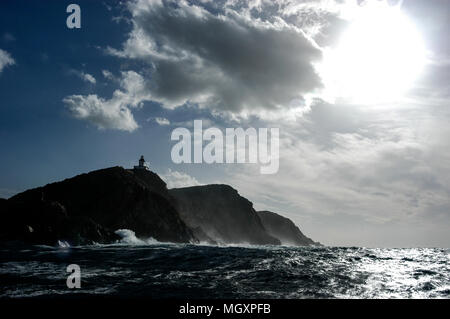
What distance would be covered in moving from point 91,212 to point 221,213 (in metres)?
72.2

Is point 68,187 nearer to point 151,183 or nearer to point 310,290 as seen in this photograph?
point 151,183

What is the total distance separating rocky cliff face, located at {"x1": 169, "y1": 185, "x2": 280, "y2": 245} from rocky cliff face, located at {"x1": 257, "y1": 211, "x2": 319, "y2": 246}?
A: 1294 inches

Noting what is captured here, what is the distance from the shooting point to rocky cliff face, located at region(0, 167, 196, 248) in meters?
49.7

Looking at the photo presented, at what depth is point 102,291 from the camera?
47.4 ft

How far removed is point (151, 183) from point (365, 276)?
8043 cm

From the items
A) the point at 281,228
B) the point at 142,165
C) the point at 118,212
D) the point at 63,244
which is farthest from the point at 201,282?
the point at 281,228

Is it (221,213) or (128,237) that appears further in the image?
(221,213)

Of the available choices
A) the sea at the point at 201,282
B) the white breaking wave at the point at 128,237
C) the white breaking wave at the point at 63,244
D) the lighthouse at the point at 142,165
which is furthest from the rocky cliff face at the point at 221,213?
the sea at the point at 201,282

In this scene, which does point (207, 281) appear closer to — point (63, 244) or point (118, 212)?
point (63, 244)

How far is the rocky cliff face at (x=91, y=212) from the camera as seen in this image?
49719 mm

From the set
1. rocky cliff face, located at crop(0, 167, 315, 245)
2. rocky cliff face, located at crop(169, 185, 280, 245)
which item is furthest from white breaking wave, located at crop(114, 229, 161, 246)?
rocky cliff face, located at crop(169, 185, 280, 245)

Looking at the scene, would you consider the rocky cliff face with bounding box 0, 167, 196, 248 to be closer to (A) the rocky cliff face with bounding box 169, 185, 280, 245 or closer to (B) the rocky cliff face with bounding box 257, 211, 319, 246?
(A) the rocky cliff face with bounding box 169, 185, 280, 245

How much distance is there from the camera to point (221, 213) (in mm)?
134250
